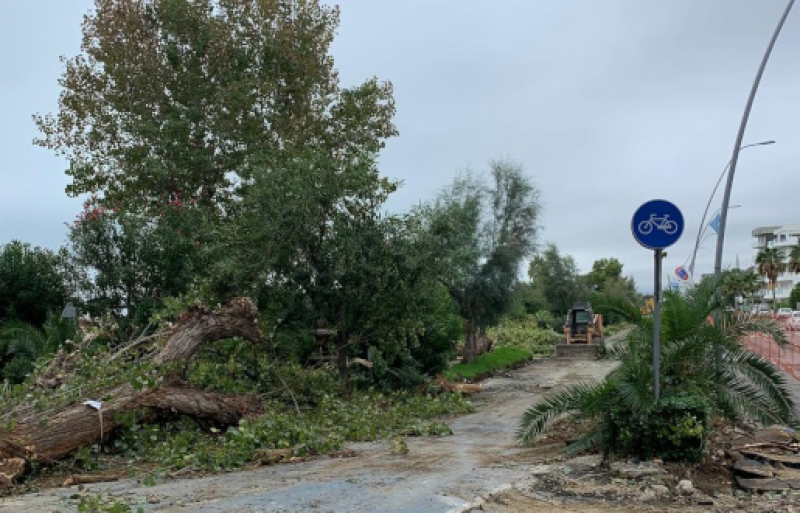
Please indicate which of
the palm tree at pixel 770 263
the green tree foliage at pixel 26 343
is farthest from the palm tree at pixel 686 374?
the palm tree at pixel 770 263

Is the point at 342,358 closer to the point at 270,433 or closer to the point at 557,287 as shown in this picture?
the point at 270,433

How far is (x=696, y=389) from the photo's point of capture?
30.6ft

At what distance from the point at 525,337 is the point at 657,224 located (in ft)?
117

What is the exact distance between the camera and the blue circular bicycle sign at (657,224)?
9125mm

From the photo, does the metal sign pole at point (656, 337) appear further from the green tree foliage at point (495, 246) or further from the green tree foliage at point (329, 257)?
the green tree foliage at point (495, 246)

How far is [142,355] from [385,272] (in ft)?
17.6

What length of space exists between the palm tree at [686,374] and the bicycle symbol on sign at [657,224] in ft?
4.47

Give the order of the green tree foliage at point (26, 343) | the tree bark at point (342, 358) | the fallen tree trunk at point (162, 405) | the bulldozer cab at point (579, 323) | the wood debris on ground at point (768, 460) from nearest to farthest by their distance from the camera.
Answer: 1. the wood debris on ground at point (768, 460)
2. the fallen tree trunk at point (162, 405)
3. the tree bark at point (342, 358)
4. the green tree foliage at point (26, 343)
5. the bulldozer cab at point (579, 323)

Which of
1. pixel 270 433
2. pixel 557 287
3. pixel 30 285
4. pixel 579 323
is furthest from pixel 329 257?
pixel 557 287

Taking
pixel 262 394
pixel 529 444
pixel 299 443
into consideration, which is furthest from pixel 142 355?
pixel 529 444

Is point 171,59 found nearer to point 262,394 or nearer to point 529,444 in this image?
point 262,394

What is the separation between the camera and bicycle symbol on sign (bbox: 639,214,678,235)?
915cm

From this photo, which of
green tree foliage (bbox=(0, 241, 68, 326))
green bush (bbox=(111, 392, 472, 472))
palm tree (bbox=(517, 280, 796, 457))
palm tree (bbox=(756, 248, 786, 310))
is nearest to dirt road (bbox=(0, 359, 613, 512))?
green bush (bbox=(111, 392, 472, 472))

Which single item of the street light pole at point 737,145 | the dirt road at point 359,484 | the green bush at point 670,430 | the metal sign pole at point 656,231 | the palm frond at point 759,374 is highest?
the street light pole at point 737,145
